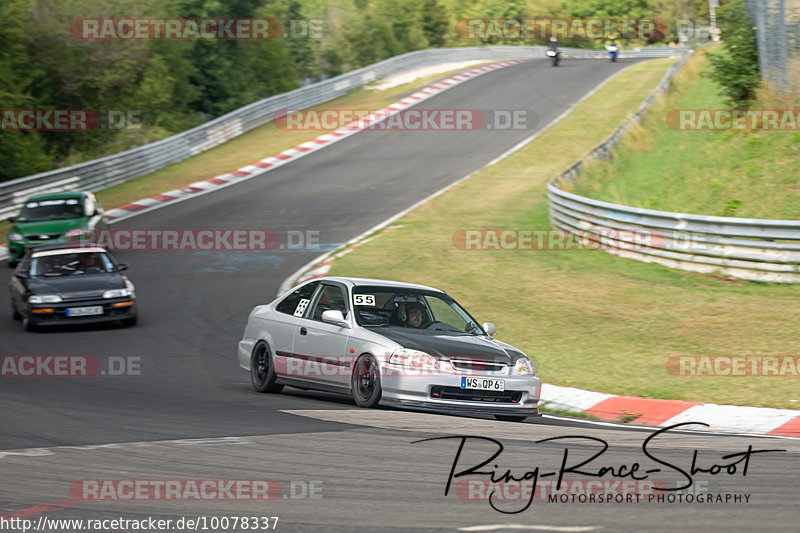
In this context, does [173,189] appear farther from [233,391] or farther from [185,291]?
[233,391]

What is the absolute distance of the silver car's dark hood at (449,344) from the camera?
9.26 meters

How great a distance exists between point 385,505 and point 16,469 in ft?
8.51

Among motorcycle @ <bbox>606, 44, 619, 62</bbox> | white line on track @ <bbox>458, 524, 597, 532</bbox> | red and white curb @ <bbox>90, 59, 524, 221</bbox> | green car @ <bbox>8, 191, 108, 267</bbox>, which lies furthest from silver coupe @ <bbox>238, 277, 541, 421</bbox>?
motorcycle @ <bbox>606, 44, 619, 62</bbox>

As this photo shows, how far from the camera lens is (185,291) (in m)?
18.5

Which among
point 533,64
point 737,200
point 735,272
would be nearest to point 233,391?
point 735,272

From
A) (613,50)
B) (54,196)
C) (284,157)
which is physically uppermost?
(613,50)

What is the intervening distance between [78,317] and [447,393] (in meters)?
8.54

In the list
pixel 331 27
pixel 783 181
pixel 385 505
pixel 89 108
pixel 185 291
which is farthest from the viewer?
pixel 331 27

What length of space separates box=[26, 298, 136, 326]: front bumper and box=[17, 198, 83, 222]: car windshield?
21.5 ft

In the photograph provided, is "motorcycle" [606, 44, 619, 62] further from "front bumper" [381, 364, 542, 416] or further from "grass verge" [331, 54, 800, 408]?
"front bumper" [381, 364, 542, 416]

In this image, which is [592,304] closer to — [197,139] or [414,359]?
[414,359]

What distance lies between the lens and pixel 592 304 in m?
15.8

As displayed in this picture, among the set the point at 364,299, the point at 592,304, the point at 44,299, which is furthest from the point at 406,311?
the point at 44,299

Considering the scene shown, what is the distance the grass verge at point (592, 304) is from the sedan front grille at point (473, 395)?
1950 mm
